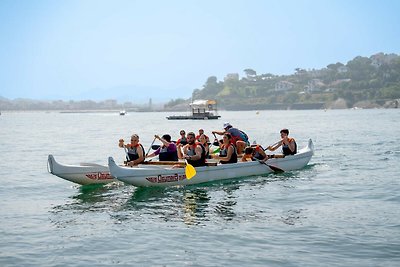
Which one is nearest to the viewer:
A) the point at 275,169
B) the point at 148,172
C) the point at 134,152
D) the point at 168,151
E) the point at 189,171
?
the point at 148,172

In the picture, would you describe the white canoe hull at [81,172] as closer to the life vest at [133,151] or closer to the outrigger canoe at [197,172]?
the life vest at [133,151]

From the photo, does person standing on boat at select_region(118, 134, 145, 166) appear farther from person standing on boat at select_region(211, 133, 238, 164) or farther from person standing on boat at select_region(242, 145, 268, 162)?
person standing on boat at select_region(242, 145, 268, 162)

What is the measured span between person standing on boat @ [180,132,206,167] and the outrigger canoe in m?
0.28

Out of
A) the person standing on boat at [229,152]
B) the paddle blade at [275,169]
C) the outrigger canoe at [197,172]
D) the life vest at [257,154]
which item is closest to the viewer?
the outrigger canoe at [197,172]

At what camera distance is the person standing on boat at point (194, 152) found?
20.5 meters

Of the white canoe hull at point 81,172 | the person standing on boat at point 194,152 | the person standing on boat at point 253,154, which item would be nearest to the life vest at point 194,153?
the person standing on boat at point 194,152

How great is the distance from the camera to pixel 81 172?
66.9 feet

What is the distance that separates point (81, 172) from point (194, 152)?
440 centimetres

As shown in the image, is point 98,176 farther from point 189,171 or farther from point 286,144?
point 286,144

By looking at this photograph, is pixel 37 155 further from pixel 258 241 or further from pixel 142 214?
pixel 258 241

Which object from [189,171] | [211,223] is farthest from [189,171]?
[211,223]

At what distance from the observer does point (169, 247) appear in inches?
511

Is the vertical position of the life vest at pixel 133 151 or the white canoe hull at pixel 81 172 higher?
the life vest at pixel 133 151

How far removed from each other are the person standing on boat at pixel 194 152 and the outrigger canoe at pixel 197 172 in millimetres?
282
